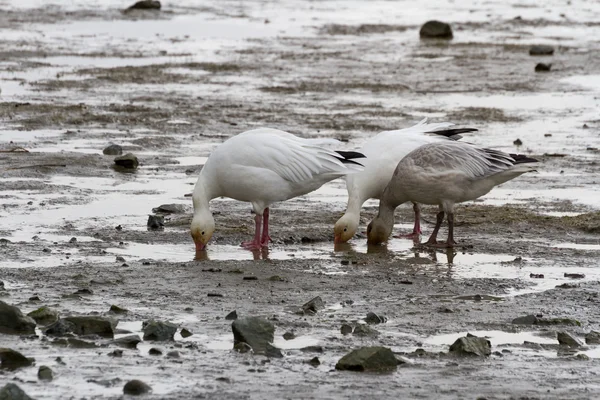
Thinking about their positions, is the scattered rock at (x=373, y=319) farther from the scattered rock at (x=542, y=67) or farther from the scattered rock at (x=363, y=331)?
the scattered rock at (x=542, y=67)

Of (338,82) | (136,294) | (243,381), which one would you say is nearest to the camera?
(243,381)

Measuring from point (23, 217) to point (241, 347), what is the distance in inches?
174

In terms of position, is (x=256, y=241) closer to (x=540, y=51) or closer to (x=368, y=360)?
(x=368, y=360)

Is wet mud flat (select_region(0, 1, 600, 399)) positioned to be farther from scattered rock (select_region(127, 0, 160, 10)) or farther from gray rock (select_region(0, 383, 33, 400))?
scattered rock (select_region(127, 0, 160, 10))

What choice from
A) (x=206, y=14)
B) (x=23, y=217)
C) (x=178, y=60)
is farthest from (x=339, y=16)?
(x=23, y=217)

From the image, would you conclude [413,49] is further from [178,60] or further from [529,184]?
[529,184]

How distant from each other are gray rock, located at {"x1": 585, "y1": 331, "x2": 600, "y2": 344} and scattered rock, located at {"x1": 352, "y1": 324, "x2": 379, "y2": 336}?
4.01ft

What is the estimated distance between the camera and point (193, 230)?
9.84 m

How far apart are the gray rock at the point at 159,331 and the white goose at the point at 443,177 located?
3914 millimetres

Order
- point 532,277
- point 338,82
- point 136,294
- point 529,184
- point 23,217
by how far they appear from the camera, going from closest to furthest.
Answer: point 136,294, point 532,277, point 23,217, point 529,184, point 338,82

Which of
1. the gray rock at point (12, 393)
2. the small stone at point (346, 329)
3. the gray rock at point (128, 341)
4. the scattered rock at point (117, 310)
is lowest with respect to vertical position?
the scattered rock at point (117, 310)

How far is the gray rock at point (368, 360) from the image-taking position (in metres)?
6.33

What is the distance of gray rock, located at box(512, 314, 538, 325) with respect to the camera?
7535 mm

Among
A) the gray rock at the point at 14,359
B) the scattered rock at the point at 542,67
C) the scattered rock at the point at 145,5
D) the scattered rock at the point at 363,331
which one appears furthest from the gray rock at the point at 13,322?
the scattered rock at the point at 145,5
